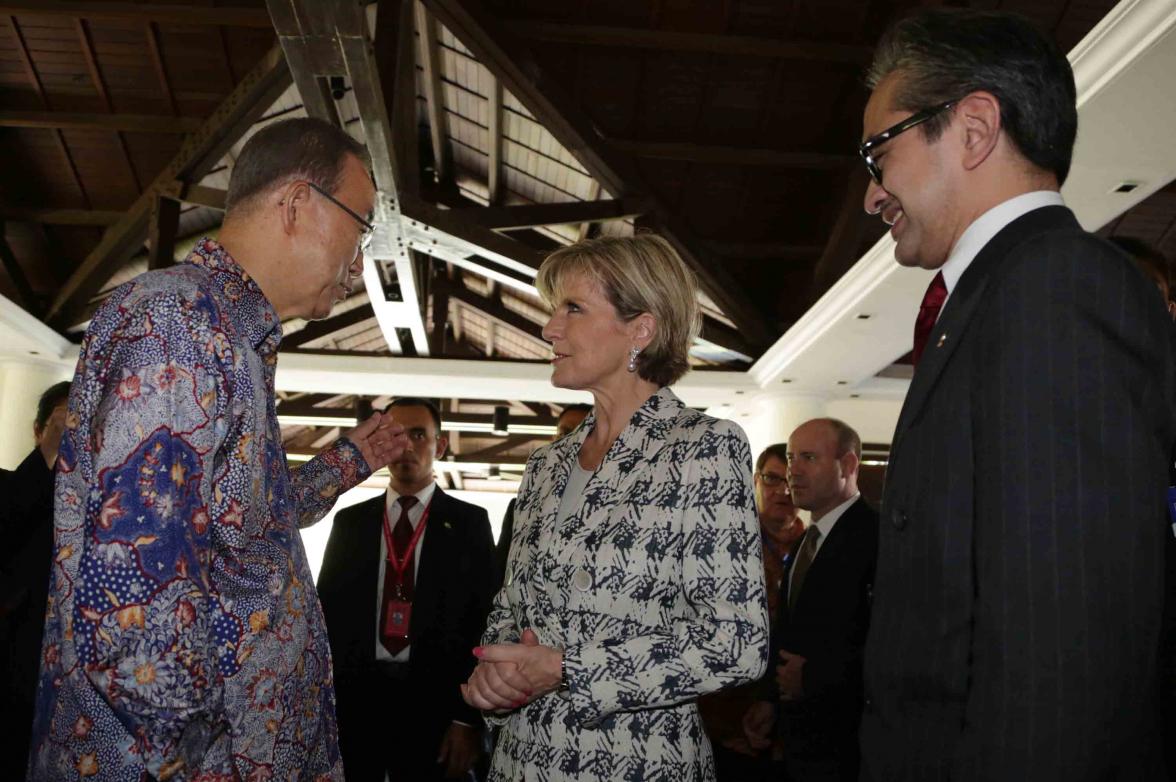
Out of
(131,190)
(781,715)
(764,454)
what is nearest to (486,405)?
(131,190)

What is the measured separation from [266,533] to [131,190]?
7852mm

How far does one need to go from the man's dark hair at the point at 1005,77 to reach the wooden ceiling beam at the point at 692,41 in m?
5.10

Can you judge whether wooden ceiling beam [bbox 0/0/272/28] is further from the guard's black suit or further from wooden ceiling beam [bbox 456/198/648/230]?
the guard's black suit

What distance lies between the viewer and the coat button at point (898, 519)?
1.20 m

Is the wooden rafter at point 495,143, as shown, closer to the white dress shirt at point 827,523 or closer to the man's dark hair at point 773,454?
the man's dark hair at point 773,454

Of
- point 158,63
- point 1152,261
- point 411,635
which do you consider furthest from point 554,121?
point 1152,261

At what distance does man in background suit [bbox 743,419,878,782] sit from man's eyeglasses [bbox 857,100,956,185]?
1818mm

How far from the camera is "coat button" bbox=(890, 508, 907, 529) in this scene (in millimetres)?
1200

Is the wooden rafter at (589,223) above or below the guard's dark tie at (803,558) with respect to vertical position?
above

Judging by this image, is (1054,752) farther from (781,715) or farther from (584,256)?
(781,715)

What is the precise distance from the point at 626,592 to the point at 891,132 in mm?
898

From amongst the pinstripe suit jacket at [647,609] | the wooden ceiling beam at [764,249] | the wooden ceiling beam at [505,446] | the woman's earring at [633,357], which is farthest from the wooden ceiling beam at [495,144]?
the wooden ceiling beam at [505,446]

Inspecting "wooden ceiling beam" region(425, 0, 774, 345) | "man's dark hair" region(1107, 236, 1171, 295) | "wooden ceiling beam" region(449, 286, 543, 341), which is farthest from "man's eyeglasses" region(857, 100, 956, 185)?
"wooden ceiling beam" region(449, 286, 543, 341)

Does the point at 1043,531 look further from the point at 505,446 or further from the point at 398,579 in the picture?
the point at 505,446
